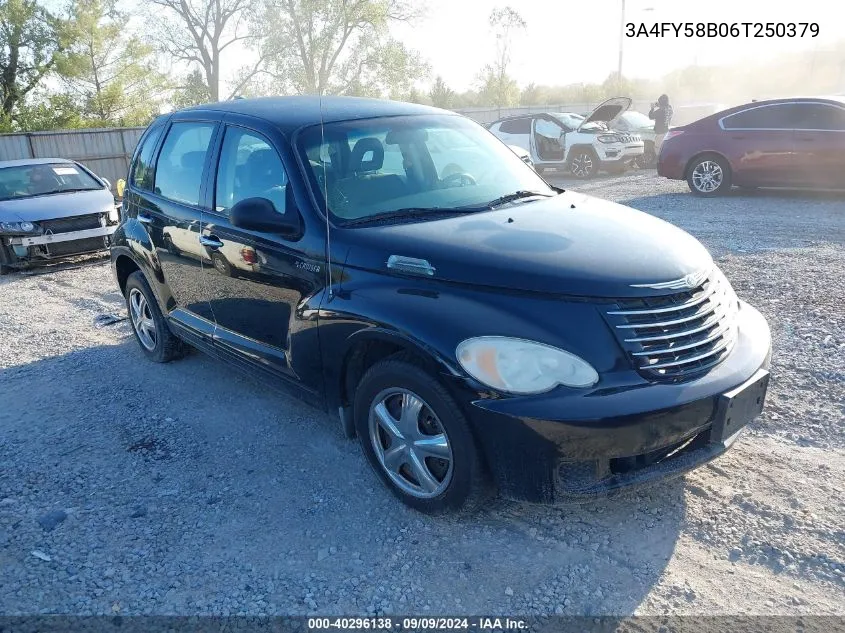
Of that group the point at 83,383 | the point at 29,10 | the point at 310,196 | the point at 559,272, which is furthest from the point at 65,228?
the point at 29,10

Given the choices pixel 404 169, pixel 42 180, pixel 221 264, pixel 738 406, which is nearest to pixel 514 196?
pixel 404 169

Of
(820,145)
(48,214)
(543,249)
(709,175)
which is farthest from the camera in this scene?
(709,175)

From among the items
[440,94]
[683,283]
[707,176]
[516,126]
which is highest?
[440,94]

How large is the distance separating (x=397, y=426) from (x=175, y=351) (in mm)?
2849

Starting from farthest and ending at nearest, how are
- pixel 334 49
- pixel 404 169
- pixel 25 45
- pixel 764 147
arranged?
pixel 334 49 → pixel 25 45 → pixel 764 147 → pixel 404 169

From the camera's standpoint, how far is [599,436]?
2.57 meters

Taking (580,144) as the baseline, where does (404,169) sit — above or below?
above

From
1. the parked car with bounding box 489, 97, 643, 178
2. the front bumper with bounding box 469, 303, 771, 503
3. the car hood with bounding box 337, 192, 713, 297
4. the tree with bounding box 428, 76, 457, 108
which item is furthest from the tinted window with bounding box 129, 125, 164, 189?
the tree with bounding box 428, 76, 457, 108

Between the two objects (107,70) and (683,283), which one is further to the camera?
(107,70)

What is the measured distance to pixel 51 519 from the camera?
3336 millimetres

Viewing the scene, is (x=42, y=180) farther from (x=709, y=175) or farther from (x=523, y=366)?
(x=709, y=175)

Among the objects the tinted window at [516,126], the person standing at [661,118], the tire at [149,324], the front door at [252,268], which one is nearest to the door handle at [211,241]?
the front door at [252,268]

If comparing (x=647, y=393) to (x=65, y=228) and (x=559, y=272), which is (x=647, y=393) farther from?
(x=65, y=228)

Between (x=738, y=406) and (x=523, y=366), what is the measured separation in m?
0.96
